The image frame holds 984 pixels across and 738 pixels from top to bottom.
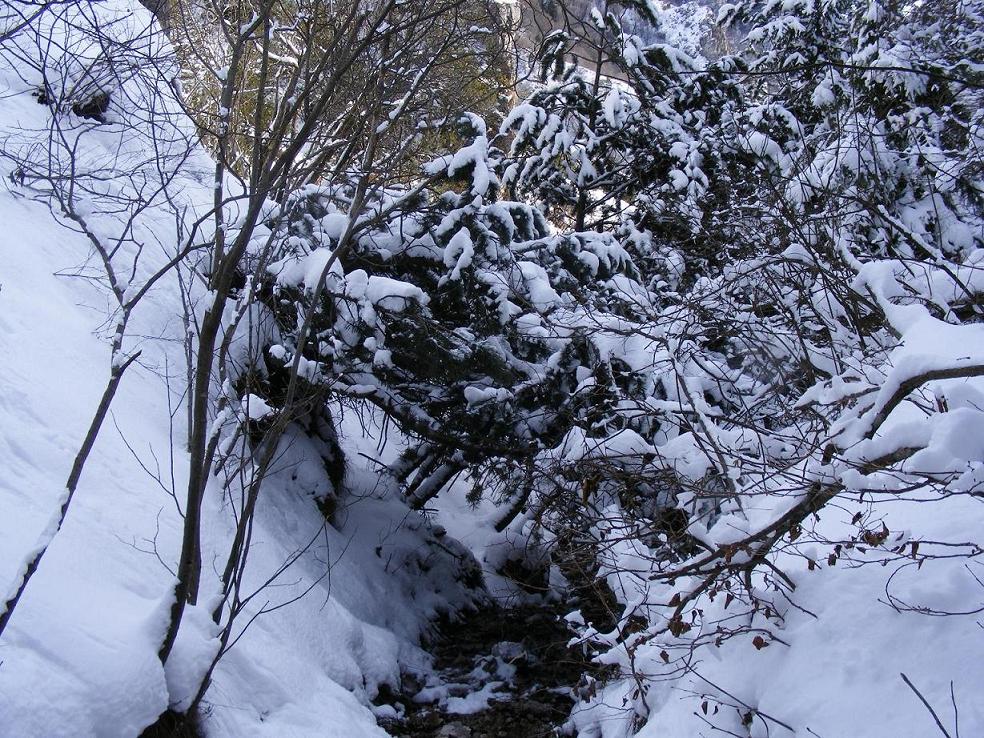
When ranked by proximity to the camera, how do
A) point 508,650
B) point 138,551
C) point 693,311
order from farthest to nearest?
point 508,650 → point 693,311 → point 138,551

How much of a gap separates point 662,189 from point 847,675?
6236 mm

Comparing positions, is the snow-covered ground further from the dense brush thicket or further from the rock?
the dense brush thicket

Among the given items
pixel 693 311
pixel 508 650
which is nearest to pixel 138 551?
pixel 693 311

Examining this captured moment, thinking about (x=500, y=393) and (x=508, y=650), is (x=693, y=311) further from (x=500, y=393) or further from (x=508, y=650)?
(x=508, y=650)

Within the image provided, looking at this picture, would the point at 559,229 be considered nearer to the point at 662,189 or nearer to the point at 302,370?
the point at 662,189

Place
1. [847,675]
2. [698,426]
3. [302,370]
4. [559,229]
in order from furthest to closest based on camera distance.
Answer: [559,229], [302,370], [698,426], [847,675]

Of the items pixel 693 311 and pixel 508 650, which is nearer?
pixel 693 311

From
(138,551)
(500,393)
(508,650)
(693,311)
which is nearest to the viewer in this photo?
(138,551)

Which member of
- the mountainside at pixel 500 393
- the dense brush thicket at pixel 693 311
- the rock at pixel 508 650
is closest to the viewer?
the mountainside at pixel 500 393

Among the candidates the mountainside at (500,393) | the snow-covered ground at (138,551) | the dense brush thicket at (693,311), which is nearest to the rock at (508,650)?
the mountainside at (500,393)

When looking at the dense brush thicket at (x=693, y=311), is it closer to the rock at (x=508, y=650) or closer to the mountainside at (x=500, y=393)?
the mountainside at (x=500, y=393)

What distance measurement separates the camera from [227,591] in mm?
3240

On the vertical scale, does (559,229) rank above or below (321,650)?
above

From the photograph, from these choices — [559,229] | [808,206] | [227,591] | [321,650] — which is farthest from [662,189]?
[227,591]
